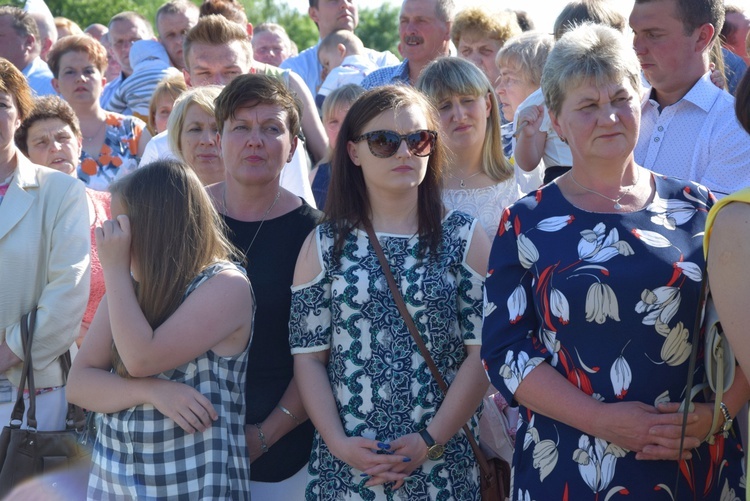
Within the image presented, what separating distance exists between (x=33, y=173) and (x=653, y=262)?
2966 millimetres

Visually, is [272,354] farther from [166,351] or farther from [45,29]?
[45,29]

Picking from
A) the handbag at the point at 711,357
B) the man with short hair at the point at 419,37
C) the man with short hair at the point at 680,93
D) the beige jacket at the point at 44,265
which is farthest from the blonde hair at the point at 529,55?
the handbag at the point at 711,357

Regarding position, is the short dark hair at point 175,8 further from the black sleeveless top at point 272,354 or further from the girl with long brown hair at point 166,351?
the girl with long brown hair at point 166,351

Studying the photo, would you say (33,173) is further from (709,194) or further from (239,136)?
(709,194)

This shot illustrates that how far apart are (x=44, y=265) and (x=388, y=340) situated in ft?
6.11

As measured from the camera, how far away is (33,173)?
14.7ft

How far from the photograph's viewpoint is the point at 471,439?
3.46 meters

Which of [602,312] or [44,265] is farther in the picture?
[44,265]

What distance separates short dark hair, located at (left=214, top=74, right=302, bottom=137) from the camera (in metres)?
3.88

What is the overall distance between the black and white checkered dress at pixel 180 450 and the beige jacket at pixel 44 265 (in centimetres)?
102

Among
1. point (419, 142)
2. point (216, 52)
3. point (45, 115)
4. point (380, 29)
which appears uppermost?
point (419, 142)

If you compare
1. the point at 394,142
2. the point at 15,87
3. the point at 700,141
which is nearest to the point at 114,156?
the point at 15,87

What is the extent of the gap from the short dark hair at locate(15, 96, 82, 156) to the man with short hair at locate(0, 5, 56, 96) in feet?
9.64

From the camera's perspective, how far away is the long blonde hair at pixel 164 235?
10.8ft
